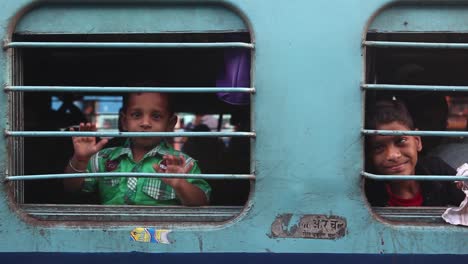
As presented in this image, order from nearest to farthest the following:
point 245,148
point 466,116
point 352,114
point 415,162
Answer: point 352,114
point 415,162
point 245,148
point 466,116

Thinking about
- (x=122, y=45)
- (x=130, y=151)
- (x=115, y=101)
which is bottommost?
(x=130, y=151)

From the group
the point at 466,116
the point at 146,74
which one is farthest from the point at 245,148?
the point at 466,116

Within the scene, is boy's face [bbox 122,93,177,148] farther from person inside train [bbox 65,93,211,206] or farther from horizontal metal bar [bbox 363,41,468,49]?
horizontal metal bar [bbox 363,41,468,49]

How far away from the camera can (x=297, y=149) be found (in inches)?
71.9

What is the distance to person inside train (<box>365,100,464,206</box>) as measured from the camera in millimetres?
2027

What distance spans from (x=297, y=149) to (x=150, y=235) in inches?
22.0

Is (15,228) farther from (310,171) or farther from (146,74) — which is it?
(146,74)

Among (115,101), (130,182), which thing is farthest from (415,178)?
(115,101)

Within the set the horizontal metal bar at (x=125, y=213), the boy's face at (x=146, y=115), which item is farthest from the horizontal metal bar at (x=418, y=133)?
the boy's face at (x=146, y=115)

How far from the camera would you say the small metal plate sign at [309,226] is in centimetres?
183

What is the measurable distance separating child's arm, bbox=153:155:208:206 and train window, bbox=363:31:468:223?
23.8 inches

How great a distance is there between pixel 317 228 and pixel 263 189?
0.72ft

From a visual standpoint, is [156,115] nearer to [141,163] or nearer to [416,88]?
[141,163]

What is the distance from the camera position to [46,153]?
279 cm
